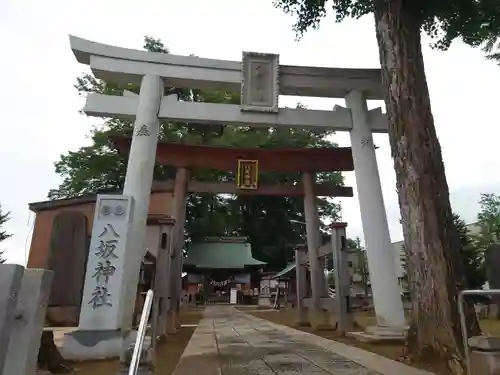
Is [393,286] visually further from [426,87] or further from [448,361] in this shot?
[426,87]

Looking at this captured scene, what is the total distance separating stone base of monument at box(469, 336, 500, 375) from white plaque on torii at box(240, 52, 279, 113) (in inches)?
232

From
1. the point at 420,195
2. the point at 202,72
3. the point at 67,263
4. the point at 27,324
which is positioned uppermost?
the point at 202,72

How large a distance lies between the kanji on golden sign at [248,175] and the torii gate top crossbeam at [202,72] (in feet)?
9.04

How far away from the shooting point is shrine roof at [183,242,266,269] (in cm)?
3172

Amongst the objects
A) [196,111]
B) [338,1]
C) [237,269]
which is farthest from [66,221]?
[237,269]

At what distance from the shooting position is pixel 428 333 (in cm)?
534

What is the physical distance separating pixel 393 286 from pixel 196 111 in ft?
16.8

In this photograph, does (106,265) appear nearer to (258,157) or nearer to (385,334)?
(385,334)

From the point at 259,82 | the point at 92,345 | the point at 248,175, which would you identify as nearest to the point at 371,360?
the point at 92,345

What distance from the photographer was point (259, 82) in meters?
8.79

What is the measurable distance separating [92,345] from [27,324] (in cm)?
421

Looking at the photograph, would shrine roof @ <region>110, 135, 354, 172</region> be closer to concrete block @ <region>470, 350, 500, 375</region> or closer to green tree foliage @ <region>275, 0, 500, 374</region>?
green tree foliage @ <region>275, 0, 500, 374</region>

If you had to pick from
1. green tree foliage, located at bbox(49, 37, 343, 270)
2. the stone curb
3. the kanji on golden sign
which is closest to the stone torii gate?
the stone curb

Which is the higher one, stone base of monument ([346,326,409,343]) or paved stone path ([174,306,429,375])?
stone base of monument ([346,326,409,343])
